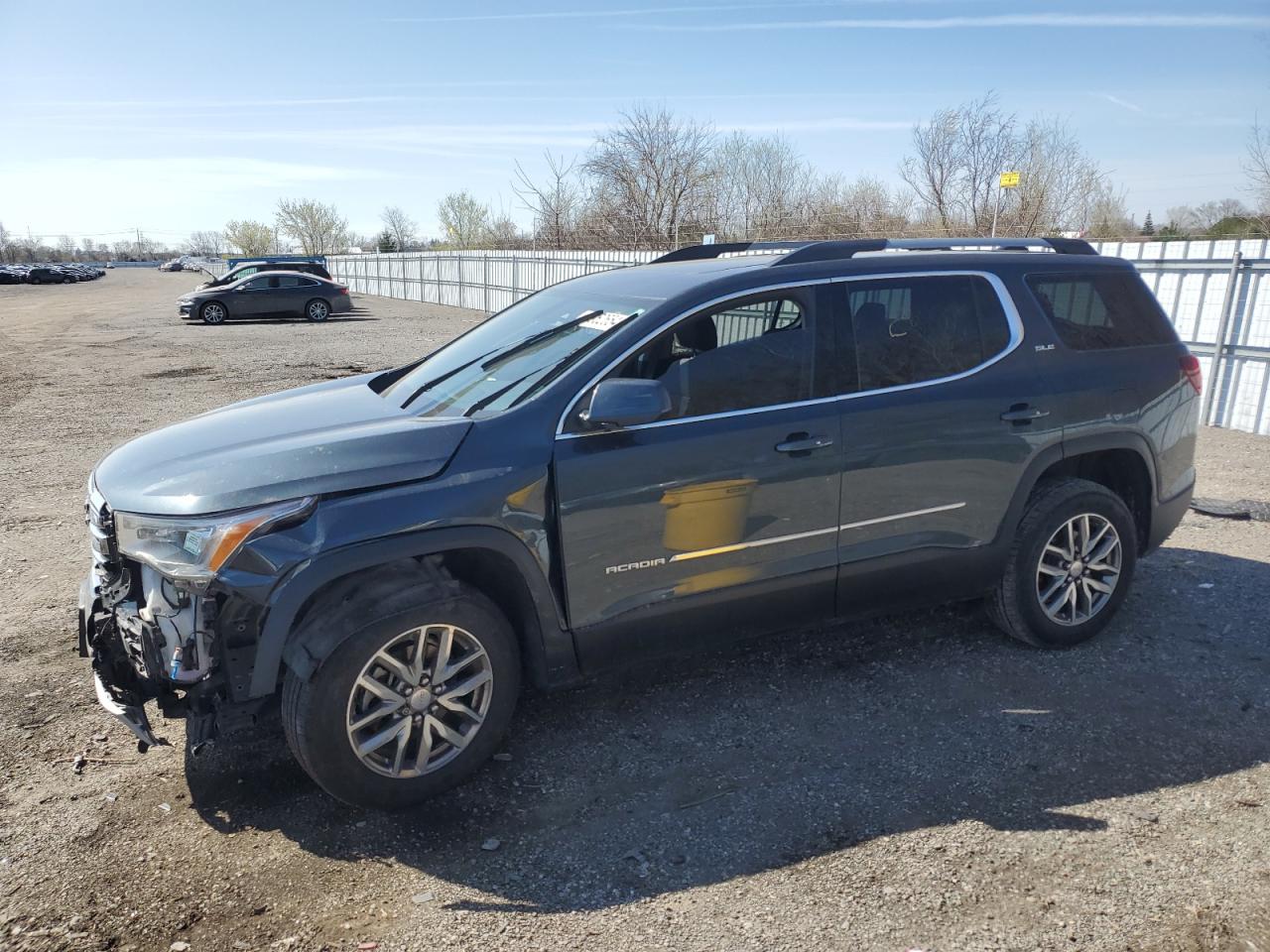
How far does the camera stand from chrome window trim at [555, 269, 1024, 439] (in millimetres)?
3459

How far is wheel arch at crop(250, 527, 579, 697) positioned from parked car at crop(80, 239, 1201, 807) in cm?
1

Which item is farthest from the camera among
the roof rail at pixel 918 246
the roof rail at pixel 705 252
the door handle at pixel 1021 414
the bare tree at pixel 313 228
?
the bare tree at pixel 313 228

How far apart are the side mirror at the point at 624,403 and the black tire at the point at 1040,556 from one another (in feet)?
6.73

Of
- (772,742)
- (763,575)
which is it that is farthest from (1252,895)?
(763,575)

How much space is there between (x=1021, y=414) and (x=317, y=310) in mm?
25797

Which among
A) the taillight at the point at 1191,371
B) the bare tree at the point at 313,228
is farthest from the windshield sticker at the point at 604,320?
the bare tree at the point at 313,228

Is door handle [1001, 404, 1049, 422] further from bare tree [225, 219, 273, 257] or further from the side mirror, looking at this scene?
bare tree [225, 219, 273, 257]

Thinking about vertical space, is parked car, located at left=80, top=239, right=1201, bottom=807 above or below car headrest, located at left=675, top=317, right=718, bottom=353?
below

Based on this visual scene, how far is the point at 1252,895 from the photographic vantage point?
282cm

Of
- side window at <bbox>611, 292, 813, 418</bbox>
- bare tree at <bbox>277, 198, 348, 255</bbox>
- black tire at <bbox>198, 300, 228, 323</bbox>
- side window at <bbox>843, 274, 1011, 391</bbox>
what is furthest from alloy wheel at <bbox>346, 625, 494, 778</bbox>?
bare tree at <bbox>277, 198, 348, 255</bbox>

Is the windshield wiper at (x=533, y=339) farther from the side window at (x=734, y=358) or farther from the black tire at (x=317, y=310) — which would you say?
the black tire at (x=317, y=310)

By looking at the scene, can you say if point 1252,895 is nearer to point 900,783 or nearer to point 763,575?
point 900,783

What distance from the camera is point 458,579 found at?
340 cm

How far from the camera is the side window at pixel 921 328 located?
3.95 meters
